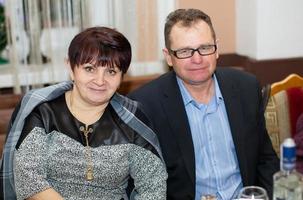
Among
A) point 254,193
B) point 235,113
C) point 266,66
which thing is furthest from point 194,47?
point 266,66

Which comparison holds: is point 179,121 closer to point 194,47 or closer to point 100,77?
point 194,47

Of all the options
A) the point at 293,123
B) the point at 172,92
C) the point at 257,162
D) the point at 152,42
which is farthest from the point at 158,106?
the point at 152,42

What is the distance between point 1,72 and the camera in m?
2.57

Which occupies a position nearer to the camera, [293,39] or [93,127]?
[93,127]

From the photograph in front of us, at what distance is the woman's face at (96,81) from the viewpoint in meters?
1.51

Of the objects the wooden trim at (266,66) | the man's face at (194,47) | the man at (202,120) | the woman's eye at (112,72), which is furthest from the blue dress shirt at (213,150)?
the wooden trim at (266,66)

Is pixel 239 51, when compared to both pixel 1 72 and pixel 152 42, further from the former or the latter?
pixel 1 72

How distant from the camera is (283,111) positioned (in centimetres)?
211

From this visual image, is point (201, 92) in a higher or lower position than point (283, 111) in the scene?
higher

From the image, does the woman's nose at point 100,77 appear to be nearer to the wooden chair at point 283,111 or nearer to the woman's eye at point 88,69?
the woman's eye at point 88,69

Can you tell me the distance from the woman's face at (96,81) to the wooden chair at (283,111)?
0.85 metres

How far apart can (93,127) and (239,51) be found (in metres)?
1.53

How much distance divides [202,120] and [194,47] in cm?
29

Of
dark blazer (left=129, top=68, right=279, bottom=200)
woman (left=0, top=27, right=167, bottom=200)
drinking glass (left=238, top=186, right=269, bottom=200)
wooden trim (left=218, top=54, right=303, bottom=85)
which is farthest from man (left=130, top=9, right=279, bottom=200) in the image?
wooden trim (left=218, top=54, right=303, bottom=85)
